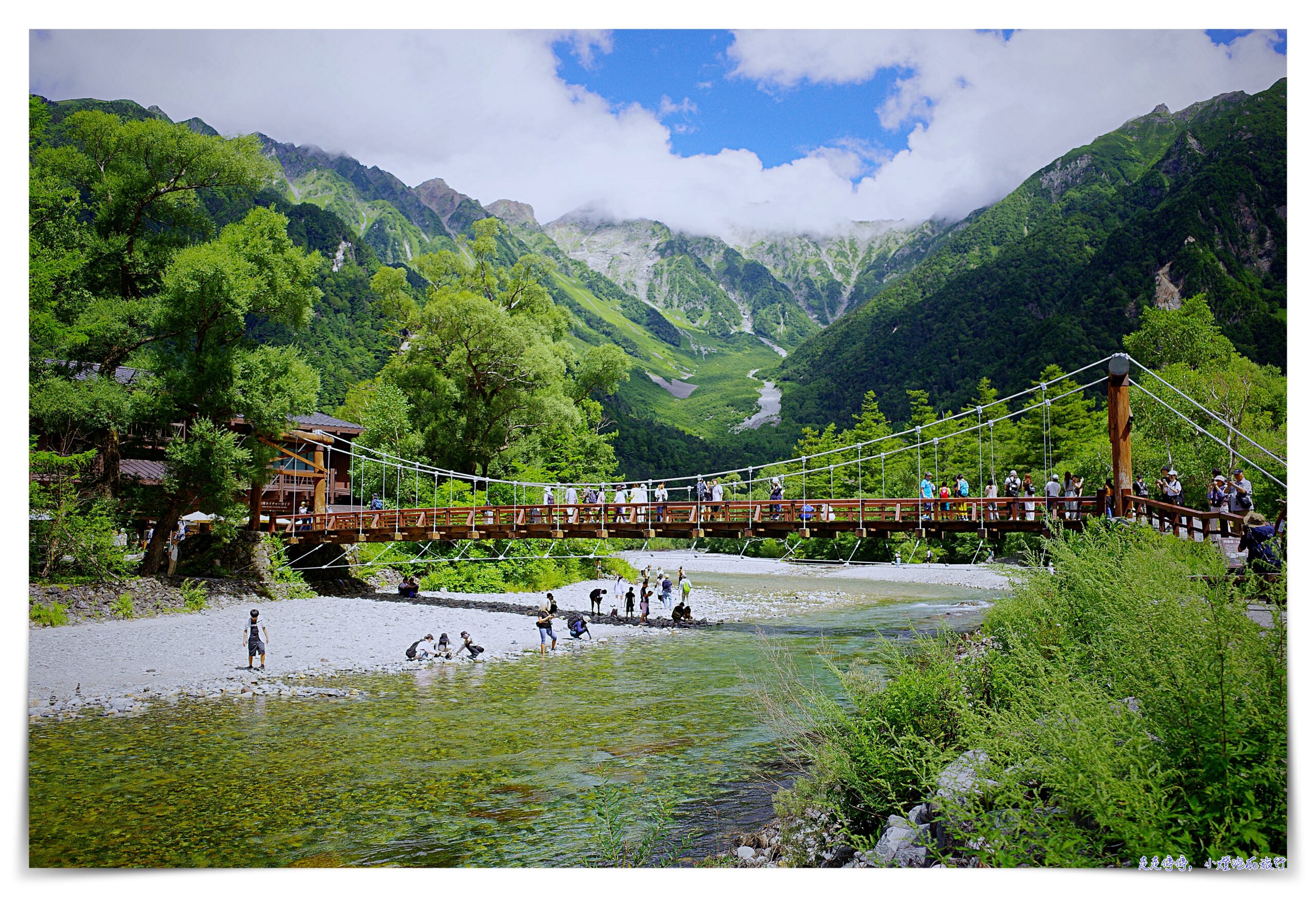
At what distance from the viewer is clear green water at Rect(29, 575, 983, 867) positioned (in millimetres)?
4305

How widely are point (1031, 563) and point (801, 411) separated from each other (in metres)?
61.0

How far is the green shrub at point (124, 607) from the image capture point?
919 cm

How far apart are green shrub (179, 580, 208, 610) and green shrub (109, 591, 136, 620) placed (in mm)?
1098

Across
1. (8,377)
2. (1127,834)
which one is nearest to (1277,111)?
(1127,834)

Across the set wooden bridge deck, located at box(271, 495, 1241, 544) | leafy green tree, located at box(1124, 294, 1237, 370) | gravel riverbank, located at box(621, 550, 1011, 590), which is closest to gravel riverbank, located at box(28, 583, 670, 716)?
wooden bridge deck, located at box(271, 495, 1241, 544)

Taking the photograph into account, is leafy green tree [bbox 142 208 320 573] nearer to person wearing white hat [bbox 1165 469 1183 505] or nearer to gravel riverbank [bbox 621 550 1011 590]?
person wearing white hat [bbox 1165 469 1183 505]

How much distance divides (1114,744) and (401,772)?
445 centimetres

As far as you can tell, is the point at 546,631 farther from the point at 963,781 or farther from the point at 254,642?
the point at 963,781

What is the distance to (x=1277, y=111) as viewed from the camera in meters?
5.11

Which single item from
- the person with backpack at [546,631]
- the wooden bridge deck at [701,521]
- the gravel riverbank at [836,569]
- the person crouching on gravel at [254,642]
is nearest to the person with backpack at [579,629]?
the person with backpack at [546,631]

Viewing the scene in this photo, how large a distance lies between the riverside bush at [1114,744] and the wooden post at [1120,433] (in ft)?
16.1

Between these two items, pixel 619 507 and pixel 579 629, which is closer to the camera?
pixel 579 629

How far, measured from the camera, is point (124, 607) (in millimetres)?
9414

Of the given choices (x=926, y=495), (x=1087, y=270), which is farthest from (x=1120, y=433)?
(x=1087, y=270)
